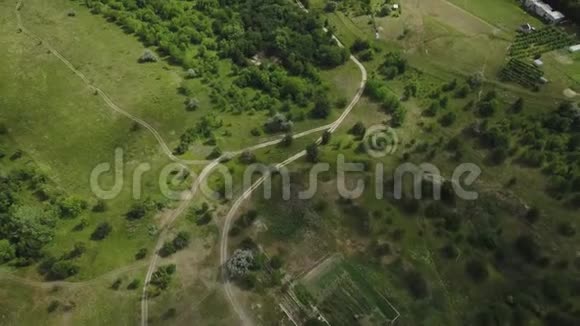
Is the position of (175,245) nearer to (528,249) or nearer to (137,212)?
(137,212)

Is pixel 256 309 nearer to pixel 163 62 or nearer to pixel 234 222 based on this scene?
pixel 234 222

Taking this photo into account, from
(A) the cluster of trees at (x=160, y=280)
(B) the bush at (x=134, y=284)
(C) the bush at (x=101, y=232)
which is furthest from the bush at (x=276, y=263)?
(C) the bush at (x=101, y=232)

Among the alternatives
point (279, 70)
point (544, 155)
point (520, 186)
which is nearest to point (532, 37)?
point (544, 155)

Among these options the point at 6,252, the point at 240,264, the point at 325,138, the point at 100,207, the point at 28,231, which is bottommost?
the point at 6,252

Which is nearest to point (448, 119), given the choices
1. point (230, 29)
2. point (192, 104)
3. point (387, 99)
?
point (387, 99)

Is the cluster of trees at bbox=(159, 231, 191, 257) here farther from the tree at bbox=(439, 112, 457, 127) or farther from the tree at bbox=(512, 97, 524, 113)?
the tree at bbox=(512, 97, 524, 113)

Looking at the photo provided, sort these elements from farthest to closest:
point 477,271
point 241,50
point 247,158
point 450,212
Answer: point 241,50 → point 247,158 → point 450,212 → point 477,271

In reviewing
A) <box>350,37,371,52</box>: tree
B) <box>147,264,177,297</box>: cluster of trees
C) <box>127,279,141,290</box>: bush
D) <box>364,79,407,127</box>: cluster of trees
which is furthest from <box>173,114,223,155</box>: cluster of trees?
<box>350,37,371,52</box>: tree
